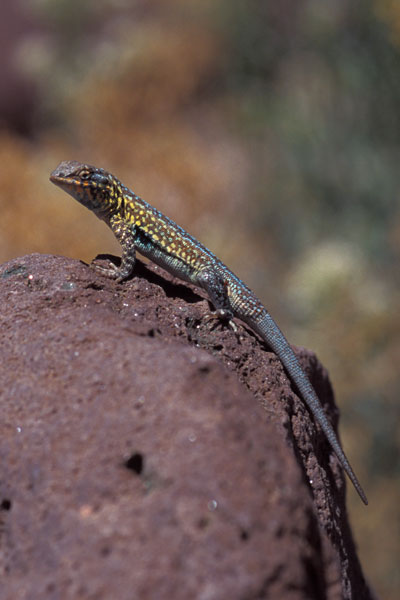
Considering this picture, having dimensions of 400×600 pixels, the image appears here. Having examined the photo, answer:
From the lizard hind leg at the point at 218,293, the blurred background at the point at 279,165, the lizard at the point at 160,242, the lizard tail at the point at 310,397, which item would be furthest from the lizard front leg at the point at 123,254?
the blurred background at the point at 279,165

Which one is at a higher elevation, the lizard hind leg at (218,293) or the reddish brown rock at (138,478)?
the lizard hind leg at (218,293)

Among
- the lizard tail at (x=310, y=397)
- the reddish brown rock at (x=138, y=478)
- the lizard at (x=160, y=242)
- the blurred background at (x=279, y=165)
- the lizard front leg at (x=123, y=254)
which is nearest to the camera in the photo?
the reddish brown rock at (x=138, y=478)

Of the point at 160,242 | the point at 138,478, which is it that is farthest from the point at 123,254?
the point at 138,478

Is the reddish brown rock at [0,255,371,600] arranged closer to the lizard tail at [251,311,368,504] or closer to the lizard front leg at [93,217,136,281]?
the lizard front leg at [93,217,136,281]

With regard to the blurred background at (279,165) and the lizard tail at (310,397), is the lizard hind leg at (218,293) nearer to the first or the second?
the lizard tail at (310,397)

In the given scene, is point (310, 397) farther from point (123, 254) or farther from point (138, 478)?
point (138, 478)

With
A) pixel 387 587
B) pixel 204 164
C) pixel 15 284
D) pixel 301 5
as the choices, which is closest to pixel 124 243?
pixel 15 284
